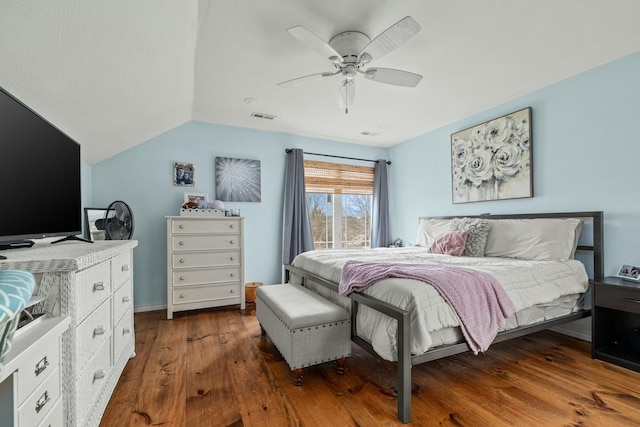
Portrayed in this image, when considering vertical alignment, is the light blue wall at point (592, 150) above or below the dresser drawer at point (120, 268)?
above

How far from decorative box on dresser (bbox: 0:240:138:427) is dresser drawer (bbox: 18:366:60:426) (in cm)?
8

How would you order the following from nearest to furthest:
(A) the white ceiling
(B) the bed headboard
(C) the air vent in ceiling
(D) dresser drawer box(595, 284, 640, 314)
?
(A) the white ceiling < (D) dresser drawer box(595, 284, 640, 314) < (B) the bed headboard < (C) the air vent in ceiling

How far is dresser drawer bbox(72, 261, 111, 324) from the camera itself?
1249 mm

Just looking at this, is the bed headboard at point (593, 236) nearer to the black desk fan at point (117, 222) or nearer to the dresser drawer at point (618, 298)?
the dresser drawer at point (618, 298)

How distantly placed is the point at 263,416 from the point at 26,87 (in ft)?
7.27

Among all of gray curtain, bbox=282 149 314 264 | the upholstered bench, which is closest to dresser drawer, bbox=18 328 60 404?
the upholstered bench

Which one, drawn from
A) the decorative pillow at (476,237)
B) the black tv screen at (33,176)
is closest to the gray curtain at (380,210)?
the decorative pillow at (476,237)

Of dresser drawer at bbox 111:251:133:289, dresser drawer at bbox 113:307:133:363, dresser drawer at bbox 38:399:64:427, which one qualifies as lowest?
dresser drawer at bbox 113:307:133:363

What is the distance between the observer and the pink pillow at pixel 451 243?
316cm

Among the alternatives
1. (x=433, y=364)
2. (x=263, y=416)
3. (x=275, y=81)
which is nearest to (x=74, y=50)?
(x=275, y=81)

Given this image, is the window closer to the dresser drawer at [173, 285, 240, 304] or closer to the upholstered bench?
the dresser drawer at [173, 285, 240, 304]

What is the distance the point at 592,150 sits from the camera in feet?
8.79

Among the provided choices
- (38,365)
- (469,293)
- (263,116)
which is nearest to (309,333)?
(469,293)

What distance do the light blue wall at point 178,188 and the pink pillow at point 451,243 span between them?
220cm
